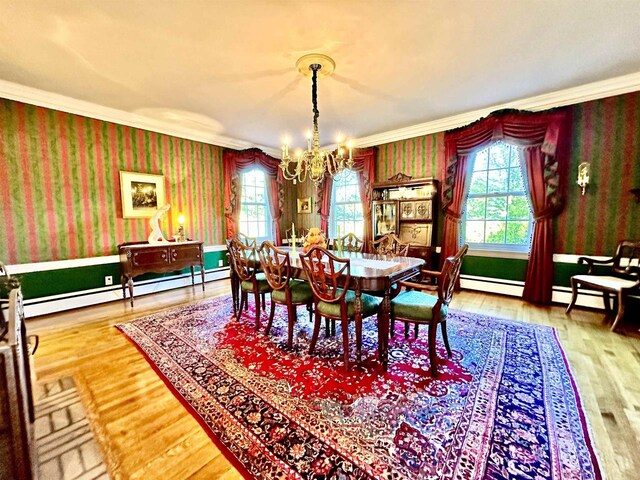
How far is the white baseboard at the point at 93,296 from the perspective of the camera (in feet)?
11.2

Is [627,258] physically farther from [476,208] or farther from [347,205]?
[347,205]

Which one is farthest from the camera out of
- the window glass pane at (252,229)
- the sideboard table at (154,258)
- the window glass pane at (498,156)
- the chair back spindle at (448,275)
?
the window glass pane at (252,229)

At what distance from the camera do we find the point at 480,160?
426 centimetres

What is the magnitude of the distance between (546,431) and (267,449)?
1552mm

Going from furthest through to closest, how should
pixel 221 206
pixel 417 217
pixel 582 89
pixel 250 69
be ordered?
pixel 221 206 < pixel 417 217 < pixel 582 89 < pixel 250 69

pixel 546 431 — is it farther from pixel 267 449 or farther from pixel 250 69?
pixel 250 69

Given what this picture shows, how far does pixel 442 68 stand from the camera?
281 cm

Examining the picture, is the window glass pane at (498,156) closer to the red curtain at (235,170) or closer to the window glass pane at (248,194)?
the red curtain at (235,170)

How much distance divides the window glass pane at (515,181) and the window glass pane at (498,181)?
6 centimetres

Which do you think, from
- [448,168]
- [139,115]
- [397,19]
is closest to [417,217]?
[448,168]

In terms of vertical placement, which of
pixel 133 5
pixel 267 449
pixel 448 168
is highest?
pixel 133 5

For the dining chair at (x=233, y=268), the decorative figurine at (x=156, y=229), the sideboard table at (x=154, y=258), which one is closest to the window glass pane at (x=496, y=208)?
the dining chair at (x=233, y=268)

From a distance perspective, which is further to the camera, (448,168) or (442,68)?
(448,168)

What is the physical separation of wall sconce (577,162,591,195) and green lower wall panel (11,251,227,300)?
6.34 metres
